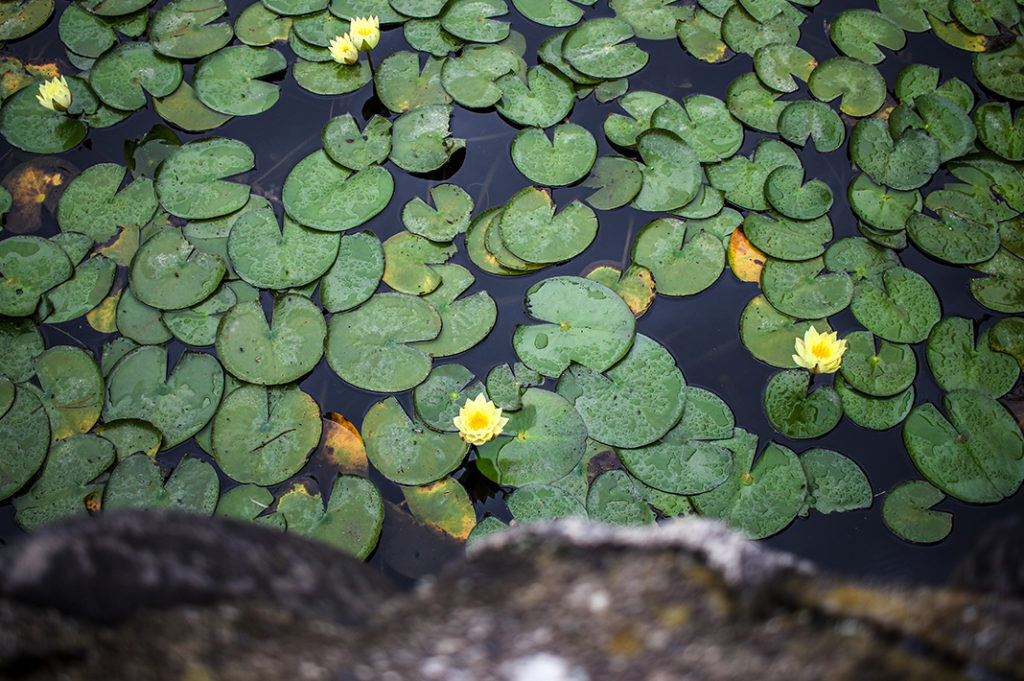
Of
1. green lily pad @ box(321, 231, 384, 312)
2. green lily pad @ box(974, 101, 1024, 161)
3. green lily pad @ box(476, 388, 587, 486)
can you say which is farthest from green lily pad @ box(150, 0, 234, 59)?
green lily pad @ box(974, 101, 1024, 161)

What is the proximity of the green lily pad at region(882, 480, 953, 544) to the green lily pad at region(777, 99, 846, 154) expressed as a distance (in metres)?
1.73

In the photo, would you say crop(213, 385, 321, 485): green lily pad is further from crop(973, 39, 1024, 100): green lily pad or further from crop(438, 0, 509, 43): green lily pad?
crop(973, 39, 1024, 100): green lily pad

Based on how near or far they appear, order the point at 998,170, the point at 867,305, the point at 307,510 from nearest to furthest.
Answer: the point at 307,510 → the point at 867,305 → the point at 998,170

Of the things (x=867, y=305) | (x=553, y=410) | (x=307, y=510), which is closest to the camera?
(x=307, y=510)

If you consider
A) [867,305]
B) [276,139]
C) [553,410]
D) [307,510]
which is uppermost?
[276,139]

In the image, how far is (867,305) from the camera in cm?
281

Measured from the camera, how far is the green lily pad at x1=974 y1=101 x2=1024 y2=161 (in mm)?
3188

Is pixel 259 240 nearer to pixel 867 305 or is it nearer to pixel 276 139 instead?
pixel 276 139

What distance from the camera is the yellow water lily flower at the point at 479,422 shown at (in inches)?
92.9

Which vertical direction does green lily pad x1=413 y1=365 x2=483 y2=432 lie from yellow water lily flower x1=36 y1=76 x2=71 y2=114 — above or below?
below

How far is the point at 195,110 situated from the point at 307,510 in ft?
7.44

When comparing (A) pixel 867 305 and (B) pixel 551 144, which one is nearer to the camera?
(A) pixel 867 305

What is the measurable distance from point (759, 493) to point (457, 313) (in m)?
1.43

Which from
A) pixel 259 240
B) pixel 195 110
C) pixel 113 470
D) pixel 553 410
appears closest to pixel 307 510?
pixel 113 470
